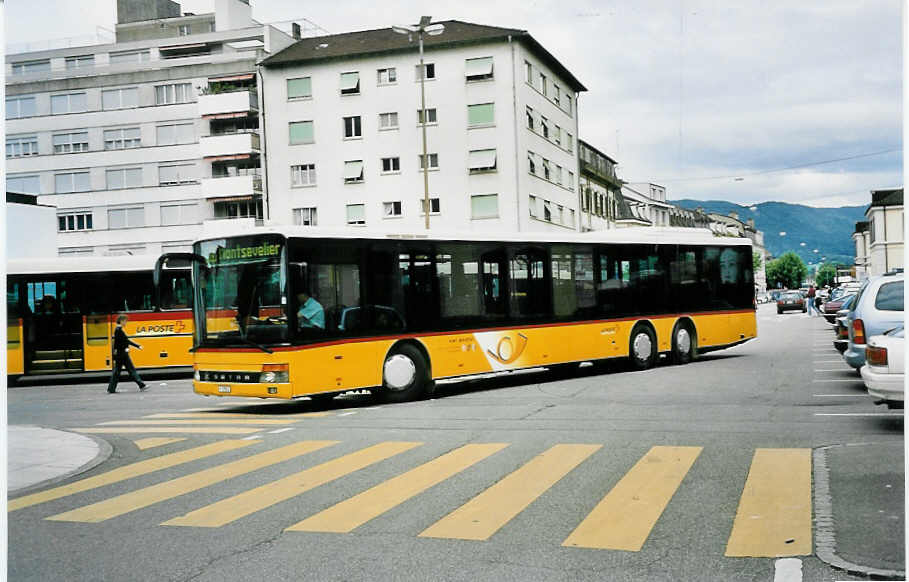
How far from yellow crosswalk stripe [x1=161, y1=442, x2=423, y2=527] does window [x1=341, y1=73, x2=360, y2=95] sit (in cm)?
316

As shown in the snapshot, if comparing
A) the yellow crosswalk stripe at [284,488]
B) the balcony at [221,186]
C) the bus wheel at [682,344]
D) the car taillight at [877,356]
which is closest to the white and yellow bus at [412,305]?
the bus wheel at [682,344]

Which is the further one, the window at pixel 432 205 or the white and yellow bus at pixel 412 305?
the white and yellow bus at pixel 412 305

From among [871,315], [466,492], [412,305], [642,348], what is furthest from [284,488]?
[642,348]

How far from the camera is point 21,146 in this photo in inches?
309

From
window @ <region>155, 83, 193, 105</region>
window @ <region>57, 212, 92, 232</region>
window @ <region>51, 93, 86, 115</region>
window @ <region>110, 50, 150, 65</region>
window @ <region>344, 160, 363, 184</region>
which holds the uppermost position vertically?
window @ <region>155, 83, 193, 105</region>

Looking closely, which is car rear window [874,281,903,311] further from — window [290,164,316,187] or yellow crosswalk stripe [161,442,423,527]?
window [290,164,316,187]

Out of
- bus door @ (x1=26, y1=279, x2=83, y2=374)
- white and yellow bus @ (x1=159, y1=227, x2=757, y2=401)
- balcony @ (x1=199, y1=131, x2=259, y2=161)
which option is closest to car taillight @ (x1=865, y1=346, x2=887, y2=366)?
white and yellow bus @ (x1=159, y1=227, x2=757, y2=401)

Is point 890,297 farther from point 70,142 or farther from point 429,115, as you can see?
point 70,142

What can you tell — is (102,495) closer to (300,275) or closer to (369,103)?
(369,103)

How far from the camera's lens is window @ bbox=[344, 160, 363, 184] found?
8178 mm

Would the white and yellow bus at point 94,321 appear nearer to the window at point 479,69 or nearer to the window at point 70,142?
the window at point 70,142

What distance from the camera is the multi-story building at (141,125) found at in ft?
25.2

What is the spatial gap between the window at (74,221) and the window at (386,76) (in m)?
3.46

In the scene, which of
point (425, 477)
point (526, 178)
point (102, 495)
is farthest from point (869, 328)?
point (102, 495)
